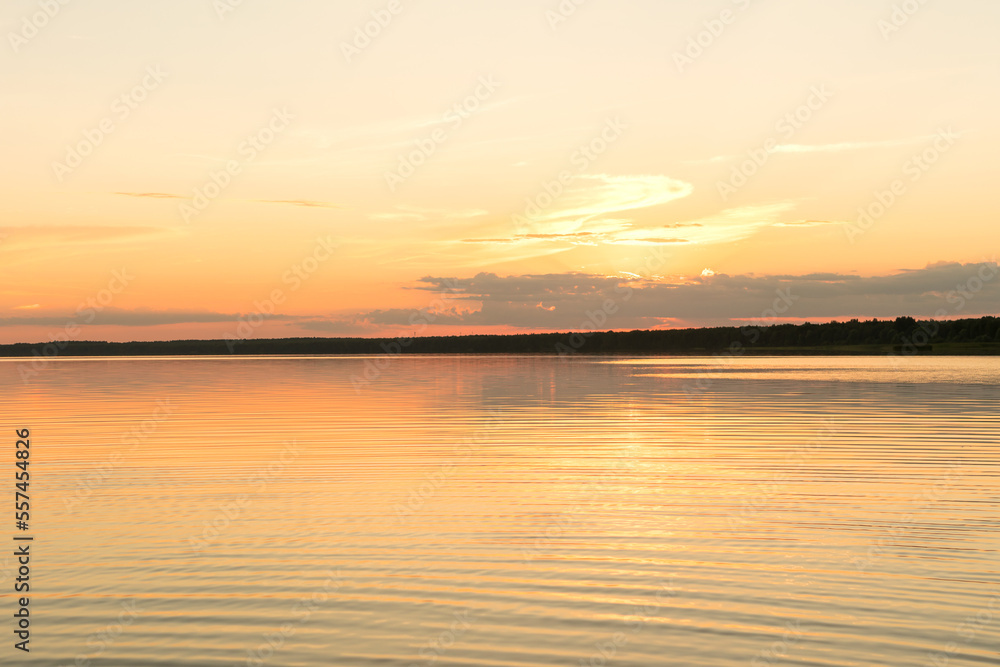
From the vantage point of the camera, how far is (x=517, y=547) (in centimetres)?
1459

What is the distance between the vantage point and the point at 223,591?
12109mm

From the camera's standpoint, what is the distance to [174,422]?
119 feet

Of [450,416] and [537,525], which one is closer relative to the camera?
[537,525]

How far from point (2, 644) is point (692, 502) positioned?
41.5 ft

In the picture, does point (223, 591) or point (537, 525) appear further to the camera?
point (537, 525)

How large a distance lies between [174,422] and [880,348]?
17772cm

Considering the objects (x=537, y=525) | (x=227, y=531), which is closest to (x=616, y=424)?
(x=537, y=525)

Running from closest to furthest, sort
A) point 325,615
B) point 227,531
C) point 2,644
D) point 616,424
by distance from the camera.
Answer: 1. point 2,644
2. point 325,615
3. point 227,531
4. point 616,424

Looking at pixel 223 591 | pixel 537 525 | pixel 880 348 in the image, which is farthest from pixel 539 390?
pixel 880 348

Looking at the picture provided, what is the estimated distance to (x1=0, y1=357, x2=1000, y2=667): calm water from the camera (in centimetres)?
1009

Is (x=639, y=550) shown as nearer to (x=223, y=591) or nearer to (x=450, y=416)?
(x=223, y=591)

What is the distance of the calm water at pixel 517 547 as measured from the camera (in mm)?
10086

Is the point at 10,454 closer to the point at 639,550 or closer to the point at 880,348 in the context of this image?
the point at 639,550

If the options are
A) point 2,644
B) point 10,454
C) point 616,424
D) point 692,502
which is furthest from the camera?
point 616,424
